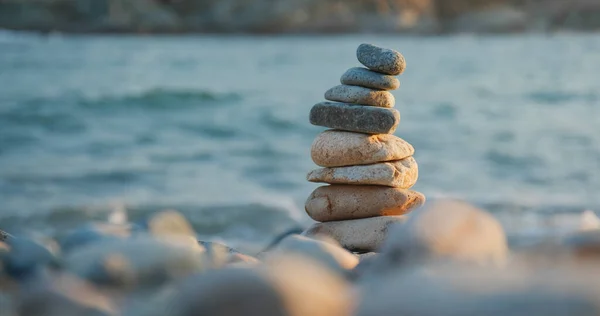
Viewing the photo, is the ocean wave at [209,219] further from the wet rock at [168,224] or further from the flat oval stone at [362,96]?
the wet rock at [168,224]

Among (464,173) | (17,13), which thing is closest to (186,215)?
(464,173)

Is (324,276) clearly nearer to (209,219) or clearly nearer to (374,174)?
(374,174)

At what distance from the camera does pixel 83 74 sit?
2442cm

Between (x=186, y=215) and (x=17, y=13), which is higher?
(x=17, y=13)

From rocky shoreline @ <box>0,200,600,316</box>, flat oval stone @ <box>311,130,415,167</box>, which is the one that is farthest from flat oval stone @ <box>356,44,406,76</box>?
rocky shoreline @ <box>0,200,600,316</box>

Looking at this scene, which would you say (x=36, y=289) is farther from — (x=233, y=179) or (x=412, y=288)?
(x=233, y=179)

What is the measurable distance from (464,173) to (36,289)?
941cm

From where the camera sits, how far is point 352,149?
4949 millimetres

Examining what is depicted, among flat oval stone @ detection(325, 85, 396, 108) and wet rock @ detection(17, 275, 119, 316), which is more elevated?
flat oval stone @ detection(325, 85, 396, 108)

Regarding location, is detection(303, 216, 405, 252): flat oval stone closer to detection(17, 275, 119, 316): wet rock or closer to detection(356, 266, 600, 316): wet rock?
detection(17, 275, 119, 316): wet rock

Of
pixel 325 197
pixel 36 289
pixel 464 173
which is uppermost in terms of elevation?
pixel 464 173

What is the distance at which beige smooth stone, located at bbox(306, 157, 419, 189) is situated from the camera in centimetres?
495

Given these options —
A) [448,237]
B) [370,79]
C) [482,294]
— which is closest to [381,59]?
[370,79]

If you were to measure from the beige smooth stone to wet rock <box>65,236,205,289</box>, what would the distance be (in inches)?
93.2
